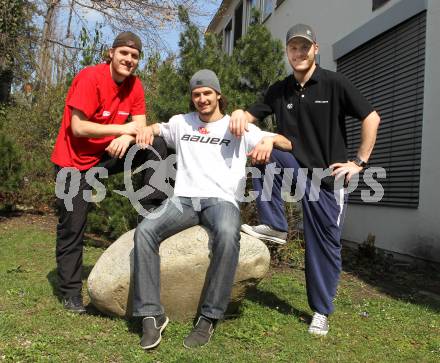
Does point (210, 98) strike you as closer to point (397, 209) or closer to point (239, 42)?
point (239, 42)

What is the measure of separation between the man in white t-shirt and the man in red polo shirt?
0.25m

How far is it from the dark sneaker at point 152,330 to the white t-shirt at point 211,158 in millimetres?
959

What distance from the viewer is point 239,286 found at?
158 inches

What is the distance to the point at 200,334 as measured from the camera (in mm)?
3566

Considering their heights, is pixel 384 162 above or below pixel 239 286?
above

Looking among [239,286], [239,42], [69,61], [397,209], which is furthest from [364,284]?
[69,61]

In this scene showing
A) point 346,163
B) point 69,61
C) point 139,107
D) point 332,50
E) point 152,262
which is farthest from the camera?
point 69,61

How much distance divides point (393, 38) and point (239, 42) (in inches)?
96.7

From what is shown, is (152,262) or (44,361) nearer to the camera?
(44,361)

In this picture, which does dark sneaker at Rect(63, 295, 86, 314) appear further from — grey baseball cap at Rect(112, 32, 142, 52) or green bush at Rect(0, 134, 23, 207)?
green bush at Rect(0, 134, 23, 207)

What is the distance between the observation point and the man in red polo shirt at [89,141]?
4.14 m

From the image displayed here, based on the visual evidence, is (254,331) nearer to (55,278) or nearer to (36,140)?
(55,278)

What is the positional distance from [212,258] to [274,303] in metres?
1.26

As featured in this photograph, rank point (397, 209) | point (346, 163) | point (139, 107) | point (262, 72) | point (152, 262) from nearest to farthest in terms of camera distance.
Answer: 1. point (152, 262)
2. point (346, 163)
3. point (139, 107)
4. point (262, 72)
5. point (397, 209)
